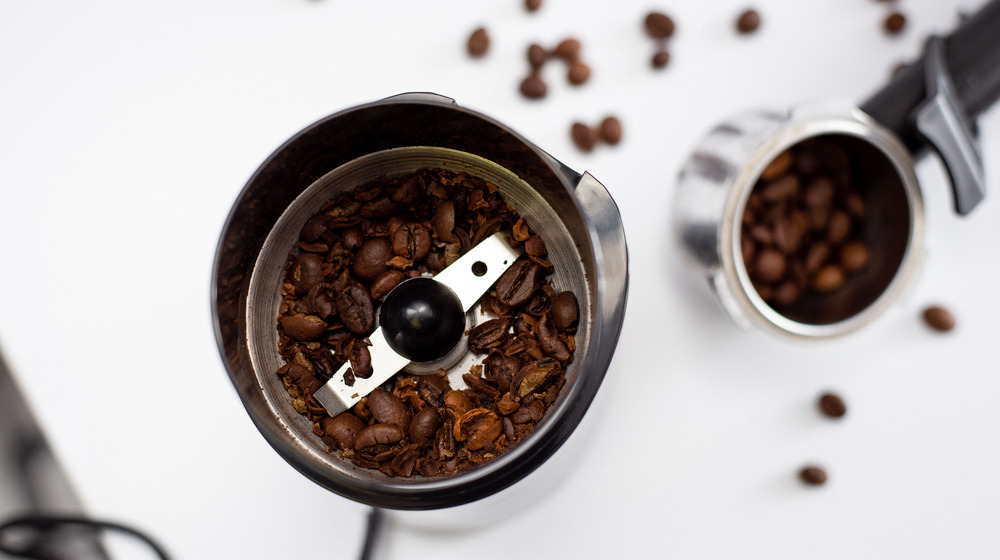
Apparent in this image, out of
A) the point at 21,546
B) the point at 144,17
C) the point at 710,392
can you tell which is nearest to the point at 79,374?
the point at 21,546

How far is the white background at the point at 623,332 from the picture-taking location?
0.79 m

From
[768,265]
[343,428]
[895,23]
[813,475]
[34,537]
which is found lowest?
[34,537]

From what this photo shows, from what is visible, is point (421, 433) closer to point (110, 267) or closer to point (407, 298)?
point (407, 298)

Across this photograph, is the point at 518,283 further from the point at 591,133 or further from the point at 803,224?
the point at 803,224

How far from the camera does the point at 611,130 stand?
2.58ft

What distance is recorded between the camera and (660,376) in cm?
79

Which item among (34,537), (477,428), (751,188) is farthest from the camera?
(34,537)

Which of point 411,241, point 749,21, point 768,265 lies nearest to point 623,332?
point 768,265

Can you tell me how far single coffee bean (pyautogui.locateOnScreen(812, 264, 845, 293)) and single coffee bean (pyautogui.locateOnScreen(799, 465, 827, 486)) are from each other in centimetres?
20

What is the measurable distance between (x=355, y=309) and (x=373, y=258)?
0.05m

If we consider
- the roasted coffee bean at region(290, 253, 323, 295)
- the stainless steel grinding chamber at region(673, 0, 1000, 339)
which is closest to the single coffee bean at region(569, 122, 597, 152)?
the stainless steel grinding chamber at region(673, 0, 1000, 339)

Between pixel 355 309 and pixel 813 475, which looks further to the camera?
pixel 813 475

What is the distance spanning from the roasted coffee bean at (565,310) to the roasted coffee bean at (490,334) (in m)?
0.06

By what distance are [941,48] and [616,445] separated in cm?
54
